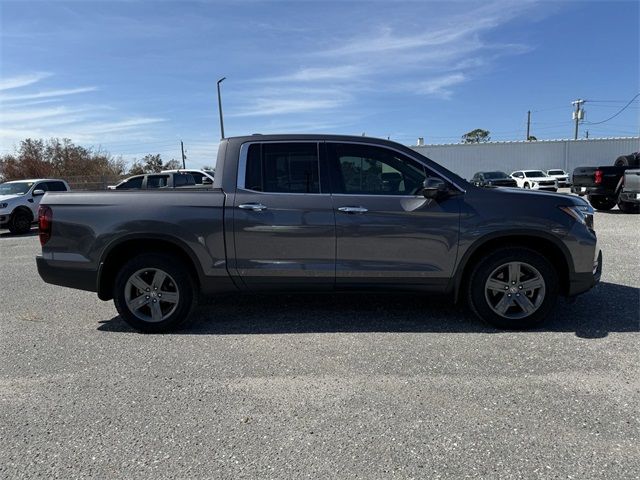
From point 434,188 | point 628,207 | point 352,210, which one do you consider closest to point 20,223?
point 352,210

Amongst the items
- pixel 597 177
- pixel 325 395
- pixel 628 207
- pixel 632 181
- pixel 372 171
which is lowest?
pixel 325 395

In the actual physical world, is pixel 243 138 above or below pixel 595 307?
above

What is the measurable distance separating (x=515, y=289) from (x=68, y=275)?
4.40 meters

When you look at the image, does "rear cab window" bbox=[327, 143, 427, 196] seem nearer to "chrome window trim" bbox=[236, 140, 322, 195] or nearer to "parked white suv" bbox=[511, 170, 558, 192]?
"chrome window trim" bbox=[236, 140, 322, 195]

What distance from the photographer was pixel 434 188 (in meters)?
4.41

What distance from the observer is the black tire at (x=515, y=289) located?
4590 mm

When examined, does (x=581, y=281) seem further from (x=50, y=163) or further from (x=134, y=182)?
(x=50, y=163)

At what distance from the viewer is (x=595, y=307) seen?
535 centimetres

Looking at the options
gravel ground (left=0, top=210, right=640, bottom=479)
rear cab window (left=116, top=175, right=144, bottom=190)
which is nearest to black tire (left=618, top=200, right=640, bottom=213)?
gravel ground (left=0, top=210, right=640, bottom=479)

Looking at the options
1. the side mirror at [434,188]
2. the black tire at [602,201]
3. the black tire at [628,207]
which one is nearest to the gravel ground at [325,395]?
the side mirror at [434,188]

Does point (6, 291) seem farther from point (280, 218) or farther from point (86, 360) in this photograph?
point (280, 218)

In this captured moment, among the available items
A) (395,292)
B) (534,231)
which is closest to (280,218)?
(395,292)

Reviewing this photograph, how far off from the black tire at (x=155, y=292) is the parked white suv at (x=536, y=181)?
28105 millimetres

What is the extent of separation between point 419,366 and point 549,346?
1.29 metres
